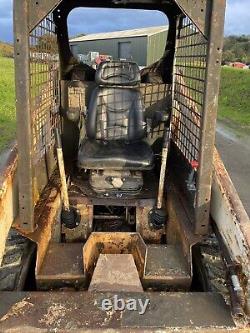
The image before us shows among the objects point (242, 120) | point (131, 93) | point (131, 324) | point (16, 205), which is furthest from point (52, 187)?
point (242, 120)

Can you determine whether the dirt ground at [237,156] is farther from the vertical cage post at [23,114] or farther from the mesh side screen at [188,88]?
the vertical cage post at [23,114]

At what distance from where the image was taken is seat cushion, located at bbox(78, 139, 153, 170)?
3.63m

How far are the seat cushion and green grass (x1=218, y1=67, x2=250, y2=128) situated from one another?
833 centimetres

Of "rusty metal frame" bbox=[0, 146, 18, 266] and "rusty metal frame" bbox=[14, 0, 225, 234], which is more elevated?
"rusty metal frame" bbox=[14, 0, 225, 234]

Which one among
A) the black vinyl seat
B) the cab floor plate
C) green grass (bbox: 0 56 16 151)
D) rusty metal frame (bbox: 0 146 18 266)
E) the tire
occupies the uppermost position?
the black vinyl seat

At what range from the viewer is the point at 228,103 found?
15539mm

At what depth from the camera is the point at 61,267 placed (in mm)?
2754

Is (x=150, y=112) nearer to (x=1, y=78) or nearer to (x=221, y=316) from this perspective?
(x=221, y=316)

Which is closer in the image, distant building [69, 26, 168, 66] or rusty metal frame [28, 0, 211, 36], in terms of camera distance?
rusty metal frame [28, 0, 211, 36]

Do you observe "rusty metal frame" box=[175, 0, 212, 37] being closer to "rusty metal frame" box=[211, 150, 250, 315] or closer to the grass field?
"rusty metal frame" box=[211, 150, 250, 315]

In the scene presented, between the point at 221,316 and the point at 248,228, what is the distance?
0.50 m

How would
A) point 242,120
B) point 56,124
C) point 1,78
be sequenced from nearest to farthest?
point 56,124, point 242,120, point 1,78

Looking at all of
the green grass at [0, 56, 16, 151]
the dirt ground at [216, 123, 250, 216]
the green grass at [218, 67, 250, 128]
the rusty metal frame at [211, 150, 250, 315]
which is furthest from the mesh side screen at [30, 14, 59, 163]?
the green grass at [218, 67, 250, 128]

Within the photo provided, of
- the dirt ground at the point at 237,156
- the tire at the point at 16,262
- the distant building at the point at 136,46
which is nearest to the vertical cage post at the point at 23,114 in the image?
the tire at the point at 16,262
